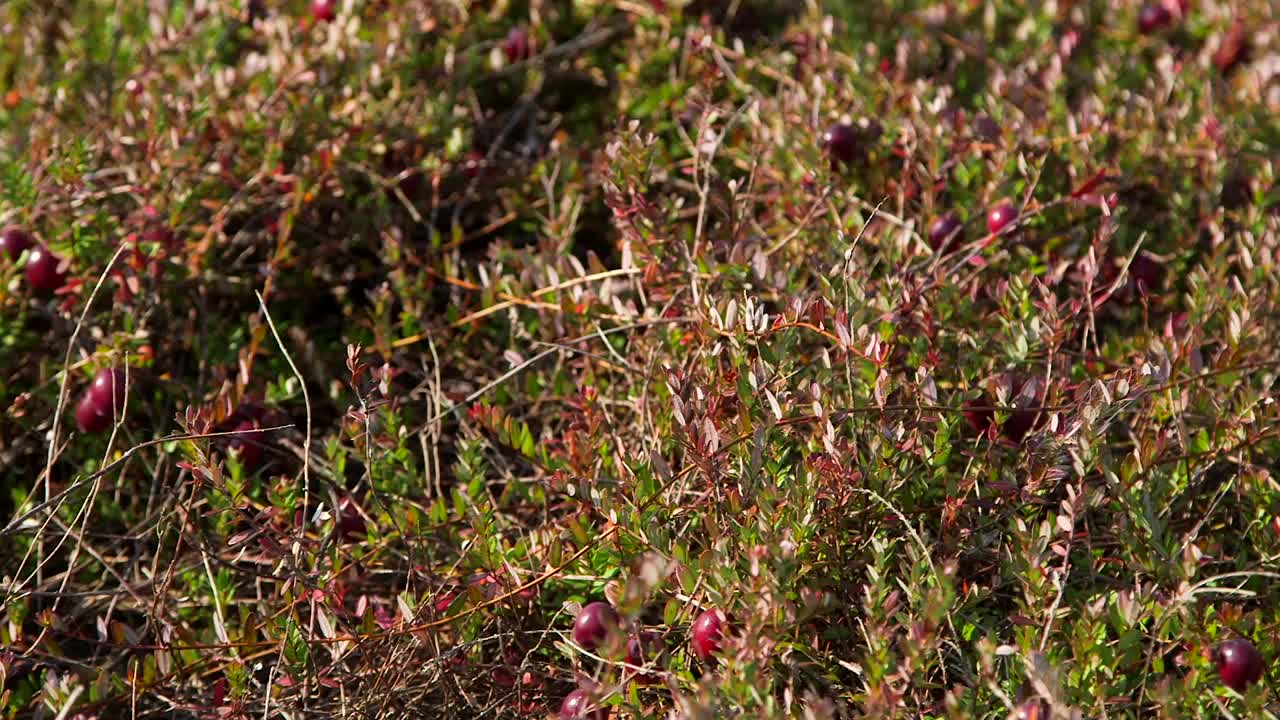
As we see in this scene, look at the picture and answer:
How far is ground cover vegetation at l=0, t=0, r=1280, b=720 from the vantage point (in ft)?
5.68

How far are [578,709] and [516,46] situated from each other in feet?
5.76

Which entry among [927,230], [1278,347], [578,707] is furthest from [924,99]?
[578,707]

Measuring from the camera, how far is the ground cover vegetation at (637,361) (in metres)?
1.73

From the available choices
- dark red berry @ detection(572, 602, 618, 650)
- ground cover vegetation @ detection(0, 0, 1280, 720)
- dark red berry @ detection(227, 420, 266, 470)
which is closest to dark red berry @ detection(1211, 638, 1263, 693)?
ground cover vegetation @ detection(0, 0, 1280, 720)

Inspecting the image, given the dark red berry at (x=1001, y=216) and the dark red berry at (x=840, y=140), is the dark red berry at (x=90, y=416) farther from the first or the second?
the dark red berry at (x=1001, y=216)

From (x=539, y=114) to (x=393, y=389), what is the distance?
3.10 feet

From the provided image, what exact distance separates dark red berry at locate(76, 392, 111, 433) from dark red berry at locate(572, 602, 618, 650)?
1.02m

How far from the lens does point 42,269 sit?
2260 millimetres

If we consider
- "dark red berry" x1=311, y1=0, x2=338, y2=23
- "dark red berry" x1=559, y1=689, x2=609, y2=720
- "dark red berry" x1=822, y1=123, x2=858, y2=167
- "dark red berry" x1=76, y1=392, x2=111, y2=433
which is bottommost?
"dark red berry" x1=559, y1=689, x2=609, y2=720

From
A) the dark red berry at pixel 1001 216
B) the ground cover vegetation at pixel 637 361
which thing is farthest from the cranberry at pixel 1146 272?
the dark red berry at pixel 1001 216

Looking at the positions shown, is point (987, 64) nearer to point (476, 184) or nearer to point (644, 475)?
point (476, 184)

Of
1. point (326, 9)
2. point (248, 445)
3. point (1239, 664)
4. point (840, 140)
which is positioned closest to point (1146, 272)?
point (840, 140)

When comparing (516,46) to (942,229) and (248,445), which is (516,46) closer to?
(942,229)

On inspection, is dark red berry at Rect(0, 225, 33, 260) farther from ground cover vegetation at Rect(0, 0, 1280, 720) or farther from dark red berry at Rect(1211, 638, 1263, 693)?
dark red berry at Rect(1211, 638, 1263, 693)
